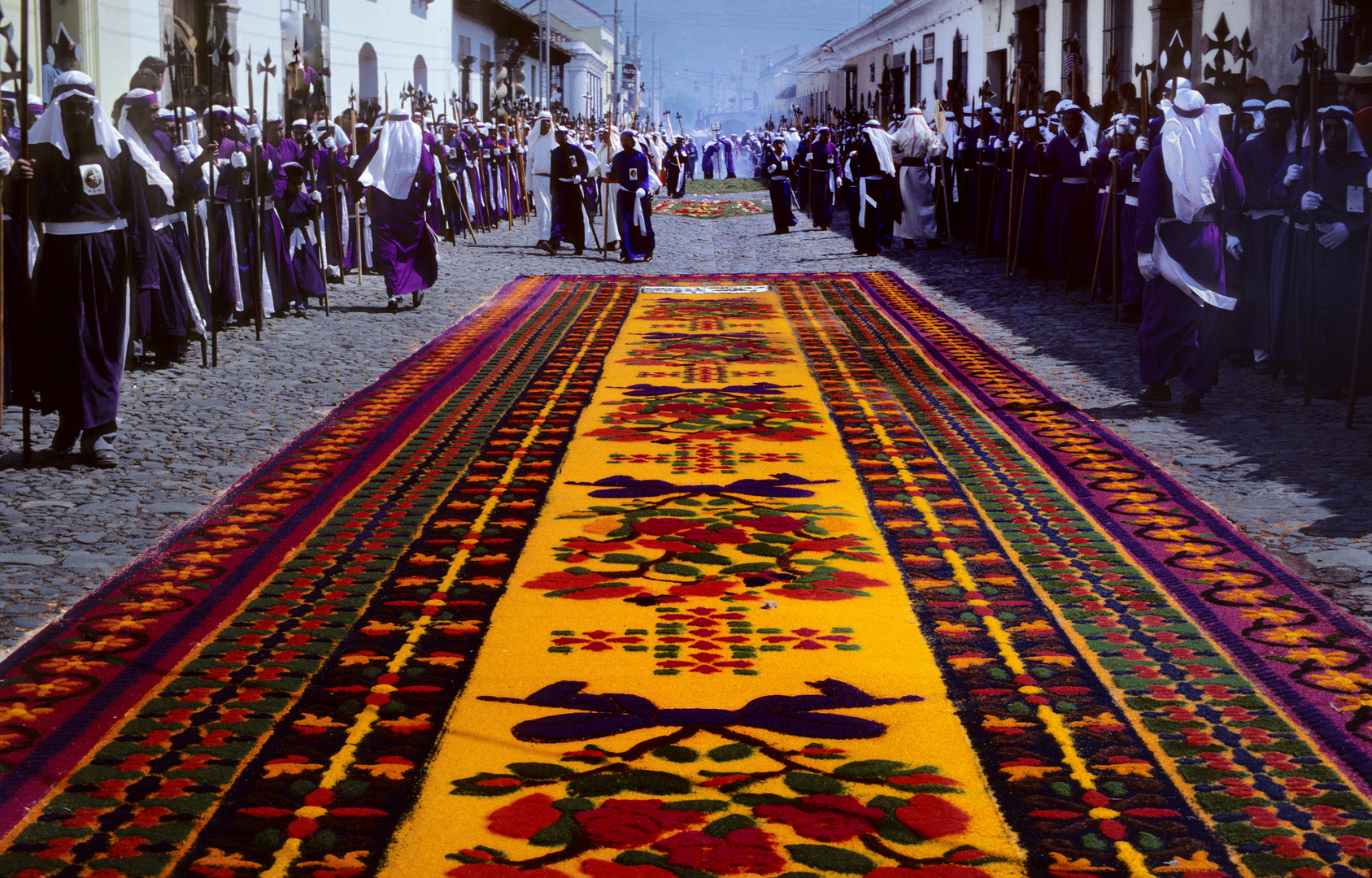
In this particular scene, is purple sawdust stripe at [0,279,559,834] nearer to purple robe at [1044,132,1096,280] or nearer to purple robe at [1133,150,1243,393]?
purple robe at [1133,150,1243,393]

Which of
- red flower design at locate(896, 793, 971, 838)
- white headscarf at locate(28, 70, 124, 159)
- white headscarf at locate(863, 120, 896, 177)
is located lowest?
red flower design at locate(896, 793, 971, 838)

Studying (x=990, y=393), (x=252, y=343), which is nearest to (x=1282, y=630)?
(x=990, y=393)

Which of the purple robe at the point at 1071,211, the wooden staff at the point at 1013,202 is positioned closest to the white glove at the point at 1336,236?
the purple robe at the point at 1071,211

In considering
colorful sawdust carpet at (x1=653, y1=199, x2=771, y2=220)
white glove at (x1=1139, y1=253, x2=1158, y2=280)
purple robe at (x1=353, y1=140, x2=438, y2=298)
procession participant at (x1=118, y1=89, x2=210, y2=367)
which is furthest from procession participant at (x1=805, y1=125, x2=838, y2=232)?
white glove at (x1=1139, y1=253, x2=1158, y2=280)

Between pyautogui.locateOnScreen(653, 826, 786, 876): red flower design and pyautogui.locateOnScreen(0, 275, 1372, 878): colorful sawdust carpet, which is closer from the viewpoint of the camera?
pyautogui.locateOnScreen(653, 826, 786, 876): red flower design

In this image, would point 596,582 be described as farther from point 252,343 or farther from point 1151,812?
A: point 252,343

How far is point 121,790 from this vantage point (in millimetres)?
3100

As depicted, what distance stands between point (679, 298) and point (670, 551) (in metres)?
8.45

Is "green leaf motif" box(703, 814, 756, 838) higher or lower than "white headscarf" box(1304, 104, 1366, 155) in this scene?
lower

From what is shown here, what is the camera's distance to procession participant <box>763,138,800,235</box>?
68.9 ft

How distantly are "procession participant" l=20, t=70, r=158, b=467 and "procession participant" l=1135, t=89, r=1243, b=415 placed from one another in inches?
197

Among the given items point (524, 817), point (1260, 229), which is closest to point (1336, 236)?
point (1260, 229)

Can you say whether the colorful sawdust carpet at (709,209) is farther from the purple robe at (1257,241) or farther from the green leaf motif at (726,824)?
the green leaf motif at (726,824)

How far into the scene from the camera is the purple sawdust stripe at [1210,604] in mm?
3369
